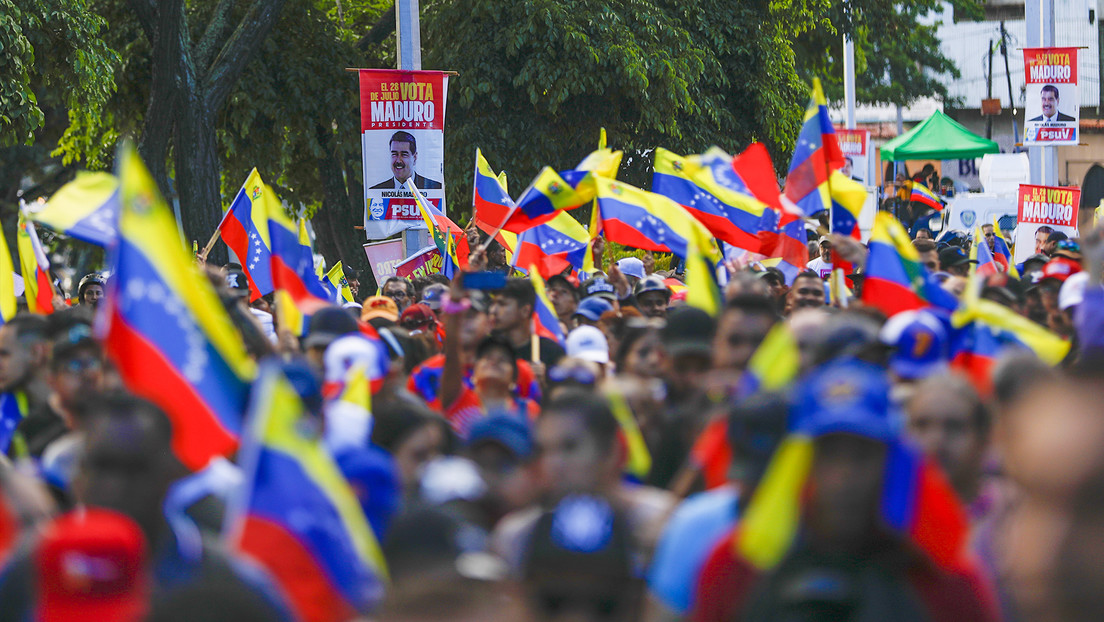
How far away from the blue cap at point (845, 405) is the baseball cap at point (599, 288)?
5.00 m

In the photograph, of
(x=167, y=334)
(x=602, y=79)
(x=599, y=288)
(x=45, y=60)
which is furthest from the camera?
(x=602, y=79)

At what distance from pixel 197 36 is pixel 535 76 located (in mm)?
4915

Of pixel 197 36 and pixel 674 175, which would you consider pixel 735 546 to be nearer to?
pixel 674 175

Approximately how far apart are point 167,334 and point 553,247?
20.3ft

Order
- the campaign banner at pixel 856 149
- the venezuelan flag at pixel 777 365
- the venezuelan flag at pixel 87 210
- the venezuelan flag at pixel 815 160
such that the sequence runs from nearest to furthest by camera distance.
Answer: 1. the venezuelan flag at pixel 777 365
2. the venezuelan flag at pixel 87 210
3. the venezuelan flag at pixel 815 160
4. the campaign banner at pixel 856 149

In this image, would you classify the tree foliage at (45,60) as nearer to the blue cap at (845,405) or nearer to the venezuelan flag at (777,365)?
the venezuelan flag at (777,365)

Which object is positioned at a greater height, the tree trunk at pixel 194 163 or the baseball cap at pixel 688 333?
the tree trunk at pixel 194 163

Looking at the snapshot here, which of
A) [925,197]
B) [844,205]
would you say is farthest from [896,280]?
[925,197]

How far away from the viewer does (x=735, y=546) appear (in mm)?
3242

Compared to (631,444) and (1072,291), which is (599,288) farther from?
(631,444)

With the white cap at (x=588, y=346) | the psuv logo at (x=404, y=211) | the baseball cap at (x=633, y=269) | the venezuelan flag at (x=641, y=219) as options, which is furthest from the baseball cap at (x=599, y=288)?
the psuv logo at (x=404, y=211)

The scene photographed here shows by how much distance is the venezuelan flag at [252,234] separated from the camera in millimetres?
9312

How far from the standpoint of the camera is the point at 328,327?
595cm

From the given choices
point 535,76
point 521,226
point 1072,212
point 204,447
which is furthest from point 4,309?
point 535,76
